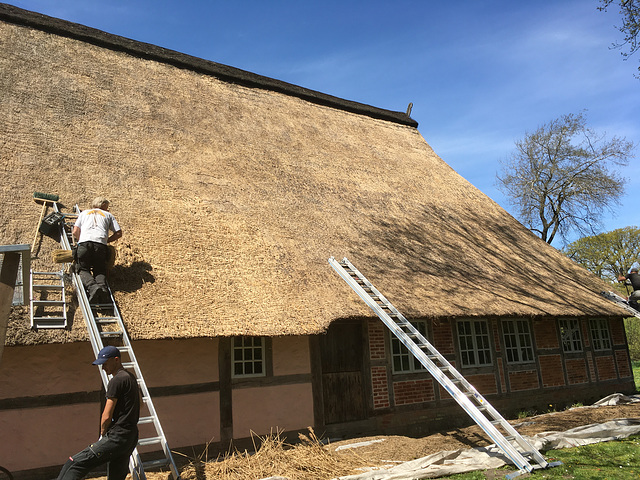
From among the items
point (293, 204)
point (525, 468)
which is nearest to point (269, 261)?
point (293, 204)

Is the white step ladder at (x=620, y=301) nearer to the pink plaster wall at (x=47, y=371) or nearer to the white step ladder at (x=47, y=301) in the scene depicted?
the pink plaster wall at (x=47, y=371)

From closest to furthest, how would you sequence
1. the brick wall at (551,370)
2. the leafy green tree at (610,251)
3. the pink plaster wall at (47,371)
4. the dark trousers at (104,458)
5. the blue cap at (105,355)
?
the dark trousers at (104,458), the blue cap at (105,355), the pink plaster wall at (47,371), the brick wall at (551,370), the leafy green tree at (610,251)

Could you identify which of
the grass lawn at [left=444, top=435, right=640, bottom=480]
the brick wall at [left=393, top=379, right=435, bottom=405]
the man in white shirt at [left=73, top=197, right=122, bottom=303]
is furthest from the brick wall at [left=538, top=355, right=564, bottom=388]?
the man in white shirt at [left=73, top=197, right=122, bottom=303]

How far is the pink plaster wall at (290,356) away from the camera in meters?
7.75

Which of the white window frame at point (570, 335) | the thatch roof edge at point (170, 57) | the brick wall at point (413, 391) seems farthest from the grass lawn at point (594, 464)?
the thatch roof edge at point (170, 57)

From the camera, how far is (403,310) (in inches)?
295

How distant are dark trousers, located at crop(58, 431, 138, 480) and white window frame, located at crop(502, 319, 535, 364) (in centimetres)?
872

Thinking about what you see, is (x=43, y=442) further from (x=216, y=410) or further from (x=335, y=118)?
(x=335, y=118)

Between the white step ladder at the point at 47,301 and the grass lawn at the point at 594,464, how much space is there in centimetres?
479

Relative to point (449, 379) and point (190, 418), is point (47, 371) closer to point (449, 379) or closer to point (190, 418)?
point (190, 418)

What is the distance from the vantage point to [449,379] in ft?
21.1

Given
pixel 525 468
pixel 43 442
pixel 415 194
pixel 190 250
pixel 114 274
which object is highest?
pixel 415 194

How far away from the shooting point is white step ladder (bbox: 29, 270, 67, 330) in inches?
208

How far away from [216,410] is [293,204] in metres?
3.93
